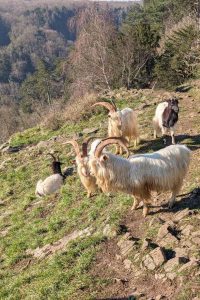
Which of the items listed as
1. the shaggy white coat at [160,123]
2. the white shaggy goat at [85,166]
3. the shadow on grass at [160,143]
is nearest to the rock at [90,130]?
A: the shadow on grass at [160,143]

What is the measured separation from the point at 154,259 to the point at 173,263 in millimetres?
383

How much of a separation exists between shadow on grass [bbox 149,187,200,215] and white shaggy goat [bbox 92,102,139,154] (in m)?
3.90

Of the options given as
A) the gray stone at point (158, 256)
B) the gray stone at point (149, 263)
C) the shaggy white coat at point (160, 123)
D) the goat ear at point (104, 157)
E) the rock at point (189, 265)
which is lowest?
the gray stone at point (149, 263)

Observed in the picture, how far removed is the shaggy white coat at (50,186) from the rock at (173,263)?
609 cm

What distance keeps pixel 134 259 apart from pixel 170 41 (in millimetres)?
24705

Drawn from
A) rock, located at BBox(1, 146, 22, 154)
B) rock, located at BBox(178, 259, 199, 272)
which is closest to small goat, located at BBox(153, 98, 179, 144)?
rock, located at BBox(178, 259, 199, 272)

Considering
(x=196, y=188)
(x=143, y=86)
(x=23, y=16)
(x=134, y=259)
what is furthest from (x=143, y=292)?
(x=23, y=16)

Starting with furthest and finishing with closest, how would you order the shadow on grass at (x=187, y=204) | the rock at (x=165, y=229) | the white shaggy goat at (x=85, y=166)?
the white shaggy goat at (x=85, y=166)
the shadow on grass at (x=187, y=204)
the rock at (x=165, y=229)

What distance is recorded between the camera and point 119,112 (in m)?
12.5

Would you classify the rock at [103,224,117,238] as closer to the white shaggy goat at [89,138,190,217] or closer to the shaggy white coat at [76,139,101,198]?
the white shaggy goat at [89,138,190,217]

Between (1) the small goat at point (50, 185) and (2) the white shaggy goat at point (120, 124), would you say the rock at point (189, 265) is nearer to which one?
(2) the white shaggy goat at point (120, 124)

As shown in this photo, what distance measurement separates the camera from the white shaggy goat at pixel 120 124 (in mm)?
12359

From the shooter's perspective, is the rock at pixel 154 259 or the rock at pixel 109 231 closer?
the rock at pixel 154 259

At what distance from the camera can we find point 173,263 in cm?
685
